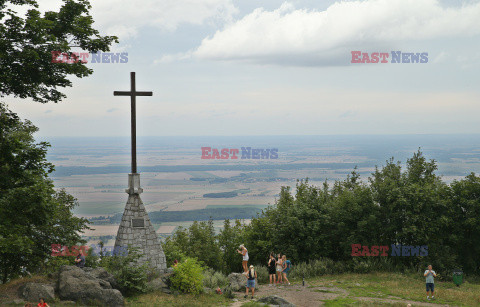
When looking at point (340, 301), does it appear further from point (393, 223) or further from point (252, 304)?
point (393, 223)

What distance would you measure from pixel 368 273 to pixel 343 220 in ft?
13.5

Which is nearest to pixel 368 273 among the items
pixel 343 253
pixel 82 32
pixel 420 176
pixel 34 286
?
pixel 343 253

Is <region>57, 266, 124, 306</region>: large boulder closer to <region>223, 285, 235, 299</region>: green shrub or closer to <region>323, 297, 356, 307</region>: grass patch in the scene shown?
<region>223, 285, 235, 299</region>: green shrub

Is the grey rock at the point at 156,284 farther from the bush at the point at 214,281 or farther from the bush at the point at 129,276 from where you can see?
the bush at the point at 214,281

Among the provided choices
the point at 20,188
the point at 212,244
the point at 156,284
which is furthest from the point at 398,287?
the point at 20,188

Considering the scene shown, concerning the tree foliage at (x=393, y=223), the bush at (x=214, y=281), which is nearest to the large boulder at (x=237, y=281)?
the bush at (x=214, y=281)

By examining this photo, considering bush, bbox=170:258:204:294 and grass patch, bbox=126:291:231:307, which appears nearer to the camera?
grass patch, bbox=126:291:231:307

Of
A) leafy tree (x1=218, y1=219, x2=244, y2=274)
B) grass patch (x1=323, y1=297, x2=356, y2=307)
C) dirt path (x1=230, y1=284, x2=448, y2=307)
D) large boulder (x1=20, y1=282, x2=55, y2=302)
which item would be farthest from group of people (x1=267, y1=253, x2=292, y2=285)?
large boulder (x1=20, y1=282, x2=55, y2=302)

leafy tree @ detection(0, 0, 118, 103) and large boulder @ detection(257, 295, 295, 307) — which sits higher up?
leafy tree @ detection(0, 0, 118, 103)

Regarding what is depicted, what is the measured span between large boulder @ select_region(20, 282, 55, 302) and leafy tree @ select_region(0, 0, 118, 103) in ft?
25.6

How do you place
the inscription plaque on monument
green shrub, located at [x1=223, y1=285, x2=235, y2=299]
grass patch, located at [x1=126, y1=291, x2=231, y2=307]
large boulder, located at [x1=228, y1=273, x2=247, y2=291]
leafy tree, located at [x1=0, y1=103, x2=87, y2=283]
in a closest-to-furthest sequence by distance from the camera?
leafy tree, located at [x1=0, y1=103, x2=87, y2=283], grass patch, located at [x1=126, y1=291, x2=231, y2=307], green shrub, located at [x1=223, y1=285, x2=235, y2=299], large boulder, located at [x1=228, y1=273, x2=247, y2=291], the inscription plaque on monument

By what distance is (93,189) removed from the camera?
153m

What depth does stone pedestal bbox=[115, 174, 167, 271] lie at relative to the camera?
21.9 meters

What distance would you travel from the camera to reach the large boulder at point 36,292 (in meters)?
16.9
